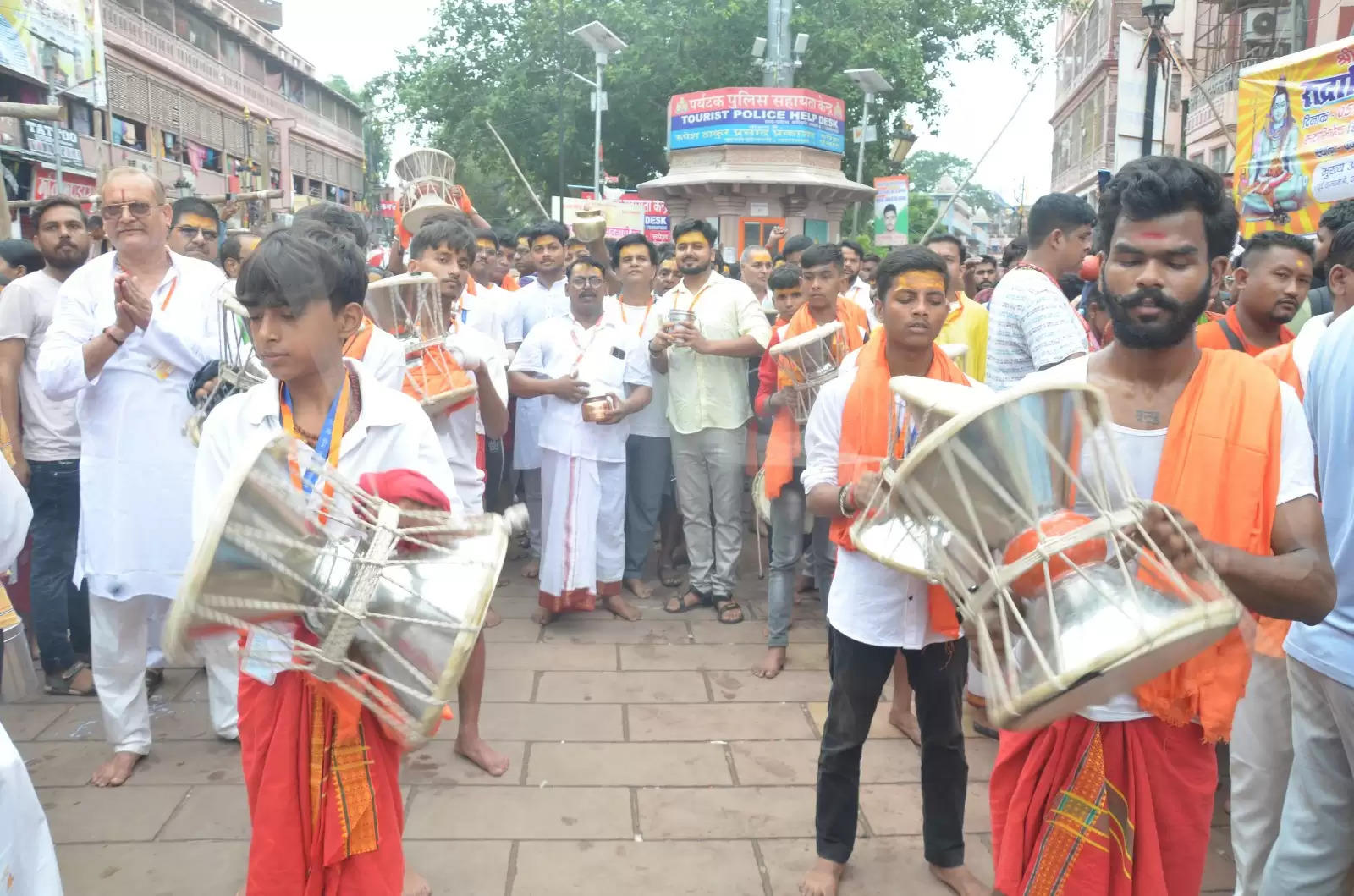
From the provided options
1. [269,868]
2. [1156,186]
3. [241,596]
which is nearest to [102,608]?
[269,868]

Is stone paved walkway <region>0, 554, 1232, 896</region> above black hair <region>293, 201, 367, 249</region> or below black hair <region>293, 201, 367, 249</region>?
below

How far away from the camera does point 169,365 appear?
382 centimetres

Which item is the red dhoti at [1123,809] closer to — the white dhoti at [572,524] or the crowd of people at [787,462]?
the crowd of people at [787,462]

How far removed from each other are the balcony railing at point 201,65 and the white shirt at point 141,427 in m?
31.6

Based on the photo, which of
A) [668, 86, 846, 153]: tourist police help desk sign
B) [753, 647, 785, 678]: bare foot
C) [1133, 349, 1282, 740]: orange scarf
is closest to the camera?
[1133, 349, 1282, 740]: orange scarf

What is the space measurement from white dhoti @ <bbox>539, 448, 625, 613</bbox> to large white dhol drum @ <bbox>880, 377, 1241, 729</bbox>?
149 inches

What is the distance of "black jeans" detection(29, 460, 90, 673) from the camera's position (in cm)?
464

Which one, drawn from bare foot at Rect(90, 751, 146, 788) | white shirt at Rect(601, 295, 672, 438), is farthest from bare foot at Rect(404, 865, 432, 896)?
white shirt at Rect(601, 295, 672, 438)

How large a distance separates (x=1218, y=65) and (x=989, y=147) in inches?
613

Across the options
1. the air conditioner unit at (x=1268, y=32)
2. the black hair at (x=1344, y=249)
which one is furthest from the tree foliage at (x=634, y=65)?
the black hair at (x=1344, y=249)

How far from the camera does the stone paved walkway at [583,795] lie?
3.21 metres

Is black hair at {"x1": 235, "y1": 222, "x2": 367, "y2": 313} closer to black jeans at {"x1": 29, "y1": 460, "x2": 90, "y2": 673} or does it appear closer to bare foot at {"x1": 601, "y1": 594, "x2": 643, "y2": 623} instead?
black jeans at {"x1": 29, "y1": 460, "x2": 90, "y2": 673}

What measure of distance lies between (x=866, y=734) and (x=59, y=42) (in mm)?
23014

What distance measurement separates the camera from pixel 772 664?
4938 millimetres
